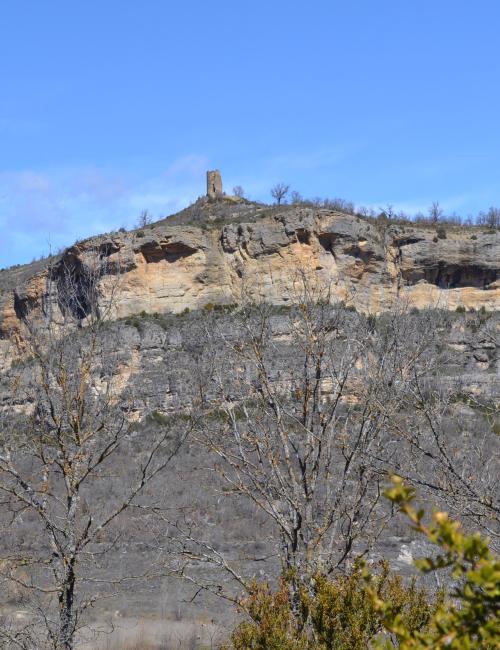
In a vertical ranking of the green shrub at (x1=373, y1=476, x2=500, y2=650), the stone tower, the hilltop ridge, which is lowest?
the green shrub at (x1=373, y1=476, x2=500, y2=650)

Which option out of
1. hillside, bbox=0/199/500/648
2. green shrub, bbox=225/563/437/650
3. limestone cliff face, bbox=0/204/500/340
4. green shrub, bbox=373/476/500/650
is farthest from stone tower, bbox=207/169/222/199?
green shrub, bbox=373/476/500/650

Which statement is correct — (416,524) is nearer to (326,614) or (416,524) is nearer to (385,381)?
(326,614)

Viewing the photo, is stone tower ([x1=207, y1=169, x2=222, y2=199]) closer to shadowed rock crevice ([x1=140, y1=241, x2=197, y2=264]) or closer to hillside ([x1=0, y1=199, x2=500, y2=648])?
hillside ([x1=0, y1=199, x2=500, y2=648])

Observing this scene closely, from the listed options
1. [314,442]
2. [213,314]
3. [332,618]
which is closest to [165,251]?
[213,314]

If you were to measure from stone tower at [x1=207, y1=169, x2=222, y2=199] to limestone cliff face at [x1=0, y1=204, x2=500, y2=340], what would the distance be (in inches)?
376

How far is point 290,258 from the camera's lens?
44.2 meters

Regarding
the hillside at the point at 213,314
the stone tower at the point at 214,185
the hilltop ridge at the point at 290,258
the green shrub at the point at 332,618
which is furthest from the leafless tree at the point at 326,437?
the stone tower at the point at 214,185

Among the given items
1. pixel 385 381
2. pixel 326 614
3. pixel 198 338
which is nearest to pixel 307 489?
pixel 385 381

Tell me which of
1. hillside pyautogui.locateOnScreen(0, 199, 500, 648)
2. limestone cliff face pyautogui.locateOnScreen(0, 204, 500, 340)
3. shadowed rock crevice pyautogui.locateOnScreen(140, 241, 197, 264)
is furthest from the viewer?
shadowed rock crevice pyautogui.locateOnScreen(140, 241, 197, 264)

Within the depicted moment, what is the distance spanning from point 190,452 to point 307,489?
26252mm

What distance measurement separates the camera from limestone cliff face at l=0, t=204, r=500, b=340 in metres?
44.1

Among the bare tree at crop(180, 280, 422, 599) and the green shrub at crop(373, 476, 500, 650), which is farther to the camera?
the bare tree at crop(180, 280, 422, 599)

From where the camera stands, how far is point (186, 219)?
5200 centimetres

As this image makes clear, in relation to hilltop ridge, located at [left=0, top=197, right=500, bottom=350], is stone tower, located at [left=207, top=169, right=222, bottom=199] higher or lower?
higher
